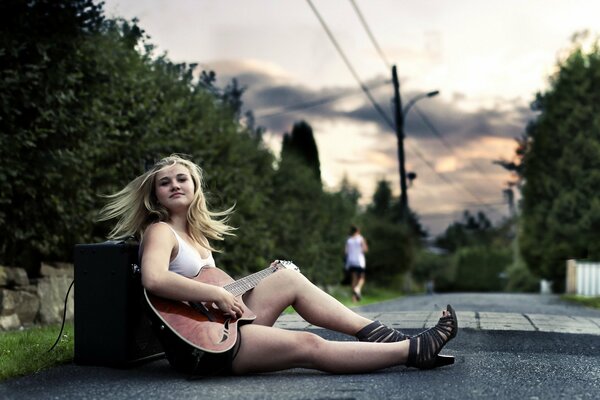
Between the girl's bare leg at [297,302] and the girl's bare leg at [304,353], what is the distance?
0.79 feet

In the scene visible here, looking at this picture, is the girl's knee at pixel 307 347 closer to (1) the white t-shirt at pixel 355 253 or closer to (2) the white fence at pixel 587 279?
(1) the white t-shirt at pixel 355 253

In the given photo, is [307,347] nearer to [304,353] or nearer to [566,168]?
[304,353]

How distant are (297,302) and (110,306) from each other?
42.7 inches

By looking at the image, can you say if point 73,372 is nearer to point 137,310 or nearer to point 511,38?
point 137,310

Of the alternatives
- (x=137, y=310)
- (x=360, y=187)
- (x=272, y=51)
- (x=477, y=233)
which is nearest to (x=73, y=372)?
(x=137, y=310)

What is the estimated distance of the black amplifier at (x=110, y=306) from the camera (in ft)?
14.9

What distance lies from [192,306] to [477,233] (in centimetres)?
9570

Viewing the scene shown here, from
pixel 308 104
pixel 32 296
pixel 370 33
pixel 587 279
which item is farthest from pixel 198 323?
pixel 308 104

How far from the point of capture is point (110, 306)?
4570mm

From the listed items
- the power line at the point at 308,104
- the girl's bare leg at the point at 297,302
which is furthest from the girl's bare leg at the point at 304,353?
the power line at the point at 308,104

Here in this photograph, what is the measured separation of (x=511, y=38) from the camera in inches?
830

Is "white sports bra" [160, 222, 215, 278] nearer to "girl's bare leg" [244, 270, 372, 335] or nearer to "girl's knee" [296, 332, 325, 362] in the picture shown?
"girl's bare leg" [244, 270, 372, 335]

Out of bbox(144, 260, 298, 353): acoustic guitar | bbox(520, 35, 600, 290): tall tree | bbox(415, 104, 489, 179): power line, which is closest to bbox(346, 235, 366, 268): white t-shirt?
bbox(520, 35, 600, 290): tall tree

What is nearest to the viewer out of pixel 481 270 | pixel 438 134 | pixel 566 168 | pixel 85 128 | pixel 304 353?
pixel 304 353
